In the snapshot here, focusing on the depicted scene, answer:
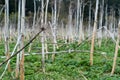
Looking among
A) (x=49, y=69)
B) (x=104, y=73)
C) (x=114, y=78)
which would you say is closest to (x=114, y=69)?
(x=104, y=73)

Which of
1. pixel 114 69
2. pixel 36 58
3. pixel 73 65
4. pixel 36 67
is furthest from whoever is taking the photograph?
pixel 36 58

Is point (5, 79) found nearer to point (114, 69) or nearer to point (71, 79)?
point (71, 79)

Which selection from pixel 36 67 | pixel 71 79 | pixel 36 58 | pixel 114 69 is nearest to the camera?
pixel 71 79

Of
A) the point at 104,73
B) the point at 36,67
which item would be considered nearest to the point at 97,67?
the point at 104,73

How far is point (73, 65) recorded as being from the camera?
8.78 m

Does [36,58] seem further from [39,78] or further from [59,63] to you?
[39,78]

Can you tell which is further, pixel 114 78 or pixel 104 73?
pixel 104 73

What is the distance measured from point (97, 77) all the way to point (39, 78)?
147cm

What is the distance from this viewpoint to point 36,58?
10.3 m

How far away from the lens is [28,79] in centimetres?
663

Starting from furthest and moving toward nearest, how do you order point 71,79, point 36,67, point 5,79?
point 36,67 < point 71,79 < point 5,79

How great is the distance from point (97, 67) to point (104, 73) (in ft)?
1.88

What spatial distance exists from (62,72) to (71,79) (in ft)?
2.73

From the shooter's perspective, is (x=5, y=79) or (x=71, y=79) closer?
(x=5, y=79)
